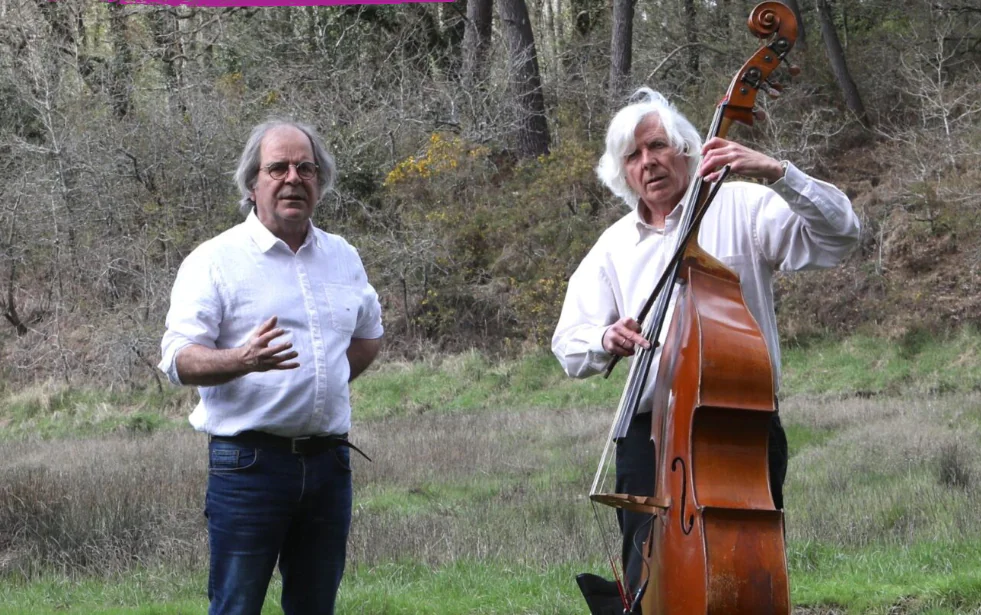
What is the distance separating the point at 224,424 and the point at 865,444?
7354 millimetres

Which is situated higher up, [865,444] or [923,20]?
[923,20]

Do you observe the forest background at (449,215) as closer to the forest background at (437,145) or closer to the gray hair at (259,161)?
the forest background at (437,145)

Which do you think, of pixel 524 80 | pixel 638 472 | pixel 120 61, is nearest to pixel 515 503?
pixel 638 472

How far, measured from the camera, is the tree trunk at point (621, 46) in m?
Result: 21.3

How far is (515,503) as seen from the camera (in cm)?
888

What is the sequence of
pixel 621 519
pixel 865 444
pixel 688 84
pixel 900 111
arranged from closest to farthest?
pixel 621 519, pixel 865 444, pixel 900 111, pixel 688 84

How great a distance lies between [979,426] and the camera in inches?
402

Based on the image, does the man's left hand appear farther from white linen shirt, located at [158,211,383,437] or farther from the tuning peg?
white linen shirt, located at [158,211,383,437]

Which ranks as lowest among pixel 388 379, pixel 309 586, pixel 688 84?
pixel 388 379

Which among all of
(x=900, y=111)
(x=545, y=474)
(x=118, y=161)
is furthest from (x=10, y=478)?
(x=900, y=111)

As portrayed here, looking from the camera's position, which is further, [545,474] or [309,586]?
[545,474]

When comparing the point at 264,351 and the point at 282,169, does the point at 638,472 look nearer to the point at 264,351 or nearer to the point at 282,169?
the point at 264,351

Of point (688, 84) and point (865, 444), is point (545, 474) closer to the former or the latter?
point (865, 444)

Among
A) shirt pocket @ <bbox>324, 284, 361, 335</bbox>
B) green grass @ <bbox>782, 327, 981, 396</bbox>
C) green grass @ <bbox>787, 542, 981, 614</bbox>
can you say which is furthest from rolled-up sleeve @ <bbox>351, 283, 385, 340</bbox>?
green grass @ <bbox>782, 327, 981, 396</bbox>
